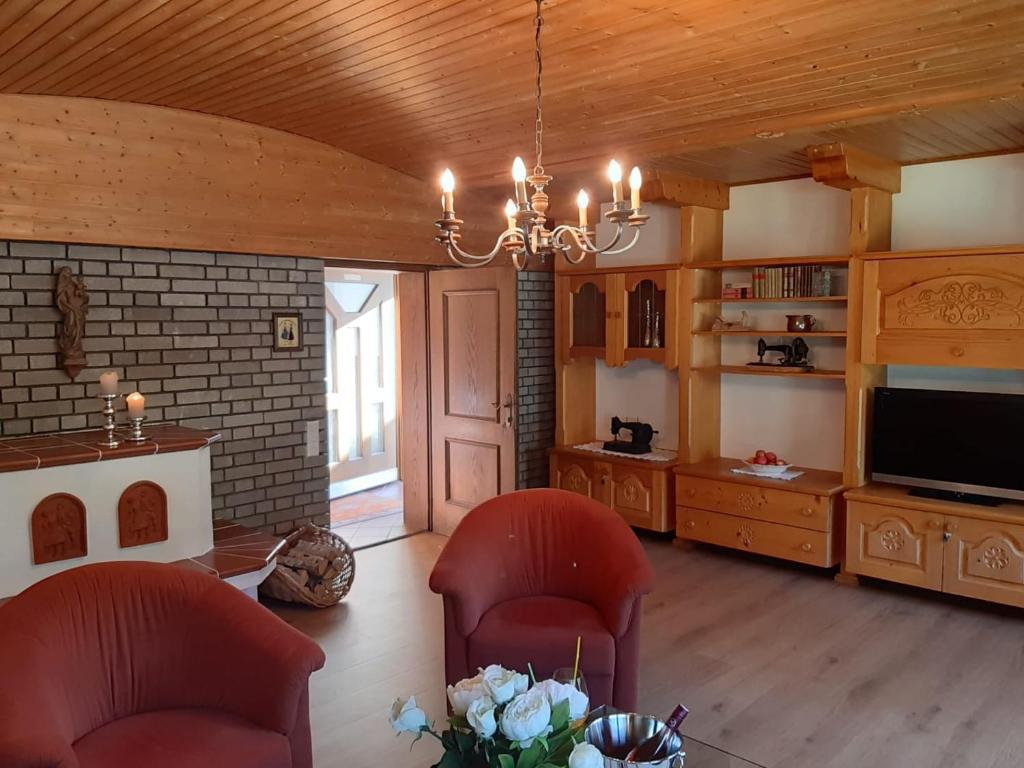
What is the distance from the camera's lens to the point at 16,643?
2086 millimetres

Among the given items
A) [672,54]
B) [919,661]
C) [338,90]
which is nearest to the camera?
[672,54]

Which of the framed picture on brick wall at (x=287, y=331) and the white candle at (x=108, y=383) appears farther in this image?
the framed picture on brick wall at (x=287, y=331)

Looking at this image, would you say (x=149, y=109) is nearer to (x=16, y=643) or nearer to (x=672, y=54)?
(x=672, y=54)

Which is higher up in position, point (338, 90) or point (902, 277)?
point (338, 90)

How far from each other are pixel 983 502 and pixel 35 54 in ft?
15.9

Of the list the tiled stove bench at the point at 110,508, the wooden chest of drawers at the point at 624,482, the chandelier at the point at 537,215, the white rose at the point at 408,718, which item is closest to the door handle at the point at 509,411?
the wooden chest of drawers at the point at 624,482

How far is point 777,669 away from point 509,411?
8.11 ft

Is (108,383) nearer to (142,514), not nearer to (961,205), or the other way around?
(142,514)

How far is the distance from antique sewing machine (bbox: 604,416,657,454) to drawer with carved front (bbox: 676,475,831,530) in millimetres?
451

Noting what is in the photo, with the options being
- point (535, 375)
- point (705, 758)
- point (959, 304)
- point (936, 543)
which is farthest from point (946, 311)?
point (705, 758)

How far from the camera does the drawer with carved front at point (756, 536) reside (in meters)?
4.61

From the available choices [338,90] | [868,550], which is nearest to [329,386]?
[338,90]

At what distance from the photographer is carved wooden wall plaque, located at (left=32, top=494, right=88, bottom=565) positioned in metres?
3.36

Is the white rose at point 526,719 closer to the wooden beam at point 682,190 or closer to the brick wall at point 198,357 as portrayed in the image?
the brick wall at point 198,357
